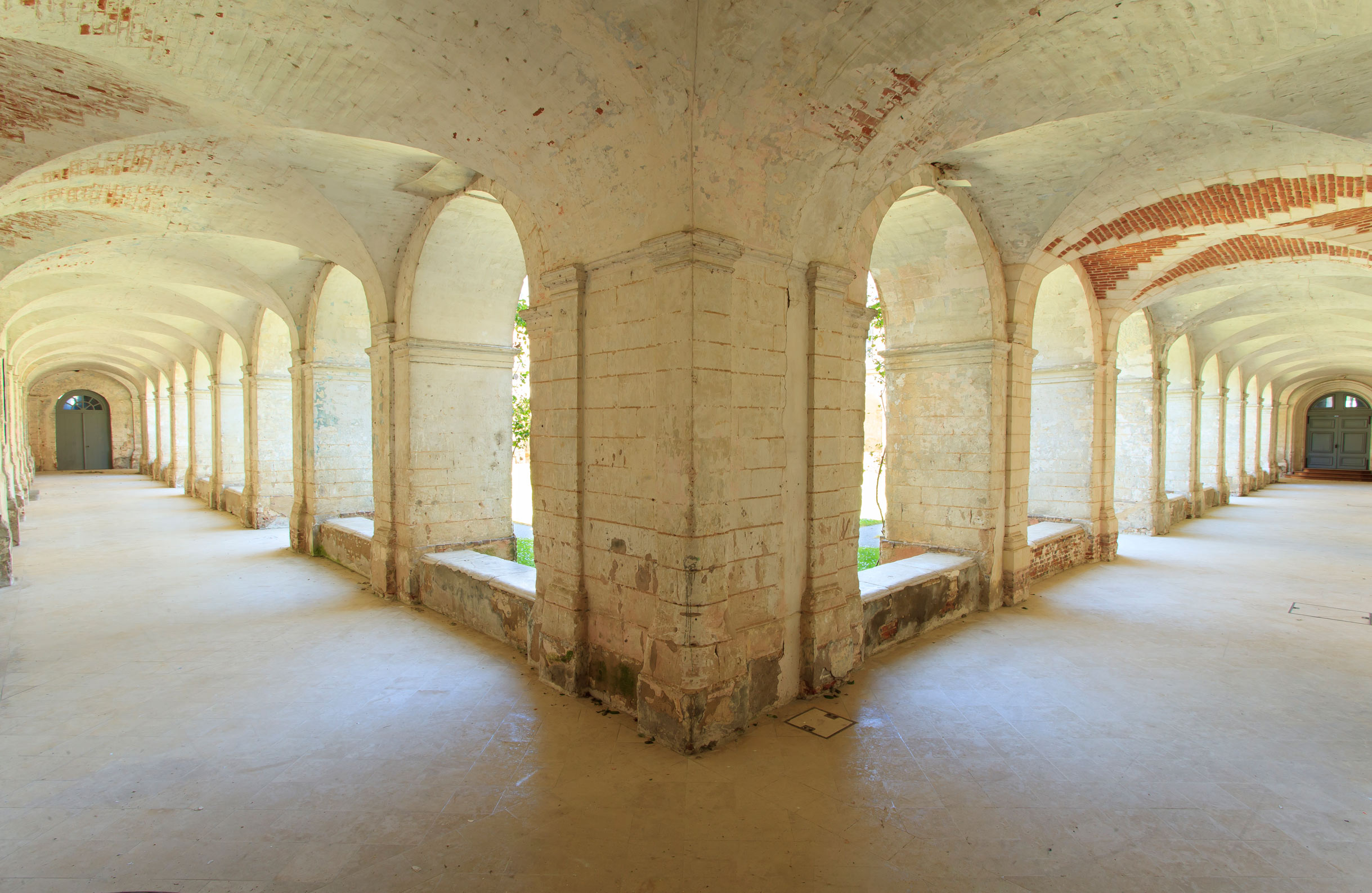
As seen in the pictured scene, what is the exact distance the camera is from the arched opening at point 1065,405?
32.5 feet

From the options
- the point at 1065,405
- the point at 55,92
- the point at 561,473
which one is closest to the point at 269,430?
the point at 55,92

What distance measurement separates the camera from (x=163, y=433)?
2317cm

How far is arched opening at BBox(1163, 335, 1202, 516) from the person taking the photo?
15281 millimetres

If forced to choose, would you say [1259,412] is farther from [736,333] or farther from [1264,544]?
[736,333]

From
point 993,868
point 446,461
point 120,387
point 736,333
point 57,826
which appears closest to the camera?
point 993,868

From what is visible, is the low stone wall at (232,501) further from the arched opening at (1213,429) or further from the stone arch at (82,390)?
the arched opening at (1213,429)

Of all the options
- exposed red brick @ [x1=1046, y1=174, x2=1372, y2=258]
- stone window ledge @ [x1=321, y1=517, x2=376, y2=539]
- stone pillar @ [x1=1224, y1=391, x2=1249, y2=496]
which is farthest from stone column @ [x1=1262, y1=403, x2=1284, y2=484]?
stone window ledge @ [x1=321, y1=517, x2=376, y2=539]

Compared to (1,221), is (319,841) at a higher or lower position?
lower

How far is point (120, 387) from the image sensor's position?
2877 centimetres

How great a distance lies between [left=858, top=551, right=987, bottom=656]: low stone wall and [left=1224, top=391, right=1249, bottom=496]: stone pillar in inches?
717

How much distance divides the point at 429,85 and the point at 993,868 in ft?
17.1

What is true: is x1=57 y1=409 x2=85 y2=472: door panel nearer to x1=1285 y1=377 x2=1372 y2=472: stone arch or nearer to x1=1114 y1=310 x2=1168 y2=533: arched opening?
x1=1114 y1=310 x2=1168 y2=533: arched opening

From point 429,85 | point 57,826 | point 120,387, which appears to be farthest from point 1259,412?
point 120,387

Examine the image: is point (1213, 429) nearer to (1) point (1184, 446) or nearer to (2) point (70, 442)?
(1) point (1184, 446)
